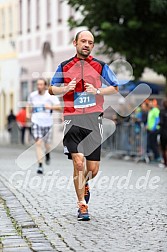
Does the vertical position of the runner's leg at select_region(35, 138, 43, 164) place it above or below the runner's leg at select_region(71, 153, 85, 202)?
below

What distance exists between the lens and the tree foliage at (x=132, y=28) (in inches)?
1027

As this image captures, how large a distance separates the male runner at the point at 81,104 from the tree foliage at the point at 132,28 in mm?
15963

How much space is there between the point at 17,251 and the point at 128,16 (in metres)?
19.5

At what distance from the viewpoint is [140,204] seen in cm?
1123

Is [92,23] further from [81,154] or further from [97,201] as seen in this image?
[81,154]

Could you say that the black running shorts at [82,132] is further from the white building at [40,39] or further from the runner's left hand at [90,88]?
the white building at [40,39]

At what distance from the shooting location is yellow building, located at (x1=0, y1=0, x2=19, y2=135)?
5397cm

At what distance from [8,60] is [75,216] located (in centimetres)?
4561

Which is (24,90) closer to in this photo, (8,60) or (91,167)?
(8,60)

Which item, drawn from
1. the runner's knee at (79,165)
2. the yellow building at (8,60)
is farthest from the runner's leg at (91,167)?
the yellow building at (8,60)

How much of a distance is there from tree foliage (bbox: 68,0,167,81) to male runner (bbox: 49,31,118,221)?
16.0 m

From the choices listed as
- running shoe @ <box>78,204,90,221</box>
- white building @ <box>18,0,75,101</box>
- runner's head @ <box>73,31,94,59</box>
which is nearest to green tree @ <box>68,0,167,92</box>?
runner's head @ <box>73,31,94,59</box>

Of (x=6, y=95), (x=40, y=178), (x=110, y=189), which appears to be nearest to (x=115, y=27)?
(x=40, y=178)

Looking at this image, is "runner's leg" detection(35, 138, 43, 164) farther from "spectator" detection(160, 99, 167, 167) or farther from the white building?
the white building
